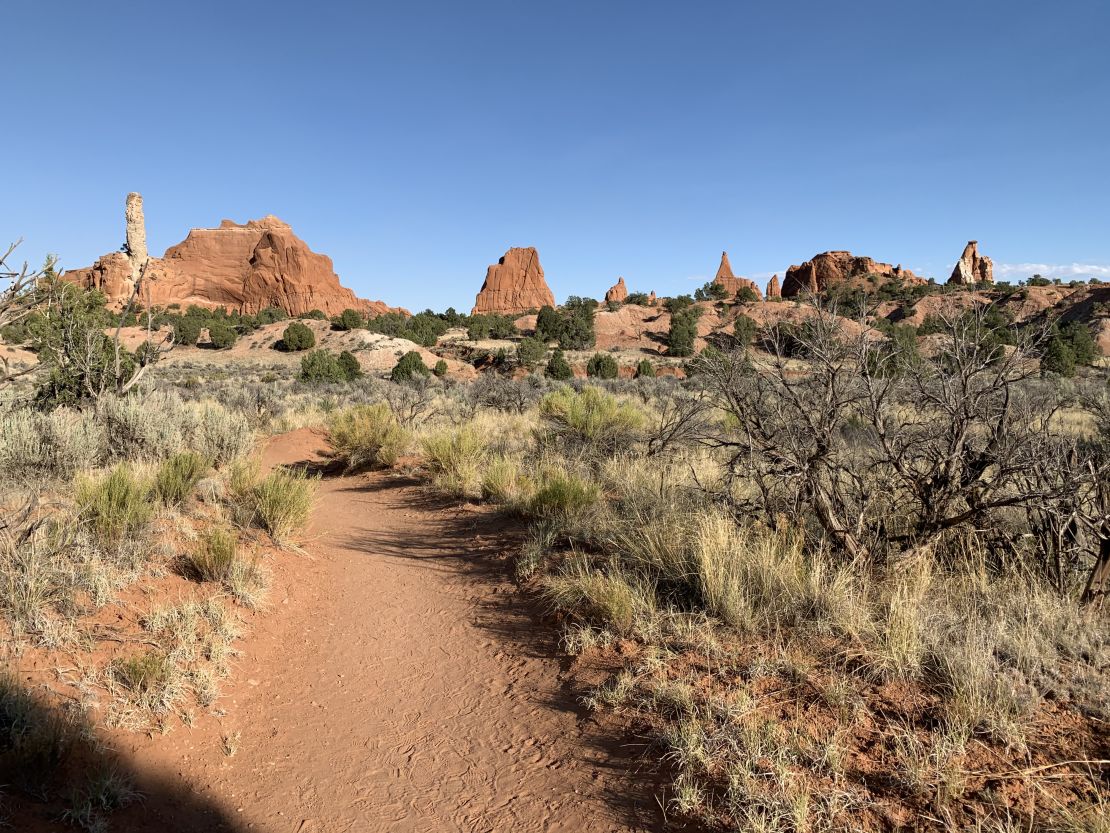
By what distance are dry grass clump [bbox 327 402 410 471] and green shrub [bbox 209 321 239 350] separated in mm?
37768

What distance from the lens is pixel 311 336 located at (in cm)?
4394

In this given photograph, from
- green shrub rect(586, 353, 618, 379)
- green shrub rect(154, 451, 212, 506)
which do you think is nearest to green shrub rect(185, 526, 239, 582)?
green shrub rect(154, 451, 212, 506)

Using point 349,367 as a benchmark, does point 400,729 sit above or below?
below

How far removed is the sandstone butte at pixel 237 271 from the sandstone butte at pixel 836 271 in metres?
65.0

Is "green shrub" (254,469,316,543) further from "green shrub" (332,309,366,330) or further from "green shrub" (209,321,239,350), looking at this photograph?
"green shrub" (209,321,239,350)

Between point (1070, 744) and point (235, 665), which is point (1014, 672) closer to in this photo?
point (1070, 744)

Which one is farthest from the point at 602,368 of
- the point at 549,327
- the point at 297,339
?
the point at 297,339

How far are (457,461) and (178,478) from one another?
391 cm

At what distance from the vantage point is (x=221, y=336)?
144 feet

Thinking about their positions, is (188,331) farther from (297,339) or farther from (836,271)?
(836,271)

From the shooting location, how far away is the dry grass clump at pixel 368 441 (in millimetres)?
11328

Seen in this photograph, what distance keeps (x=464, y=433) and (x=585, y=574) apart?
18.4ft

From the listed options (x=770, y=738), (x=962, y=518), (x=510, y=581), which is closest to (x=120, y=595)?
(x=510, y=581)

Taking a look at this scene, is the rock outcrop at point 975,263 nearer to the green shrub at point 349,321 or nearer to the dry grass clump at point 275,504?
the green shrub at point 349,321
